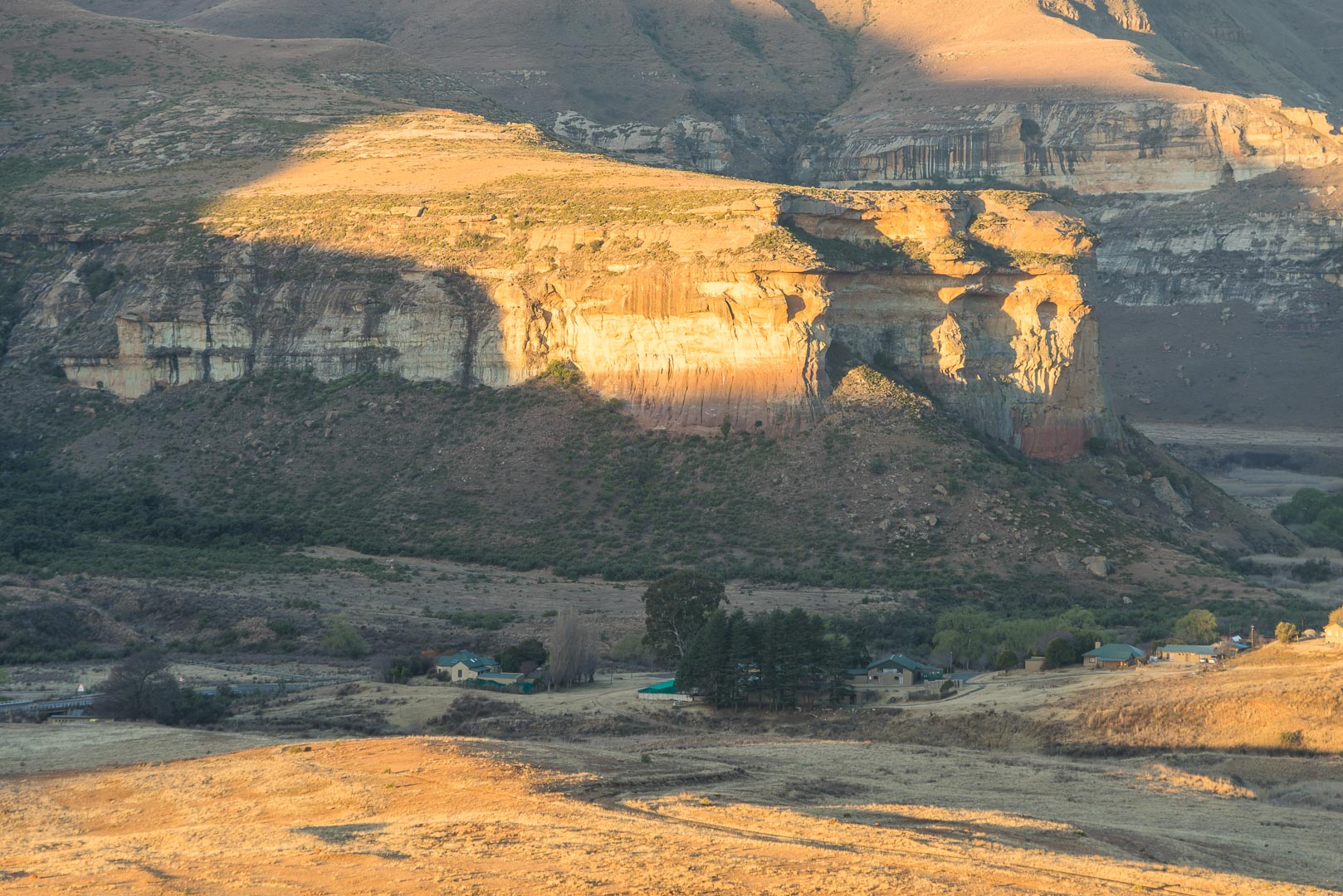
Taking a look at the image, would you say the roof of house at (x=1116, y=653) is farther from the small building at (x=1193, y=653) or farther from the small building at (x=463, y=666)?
the small building at (x=463, y=666)

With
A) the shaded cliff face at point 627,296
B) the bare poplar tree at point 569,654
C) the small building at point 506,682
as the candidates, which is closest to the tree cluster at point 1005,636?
the bare poplar tree at point 569,654

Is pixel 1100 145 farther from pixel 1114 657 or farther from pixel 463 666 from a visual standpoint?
pixel 463 666

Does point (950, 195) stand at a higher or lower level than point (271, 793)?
higher

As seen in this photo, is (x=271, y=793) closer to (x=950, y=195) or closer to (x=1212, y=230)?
(x=950, y=195)

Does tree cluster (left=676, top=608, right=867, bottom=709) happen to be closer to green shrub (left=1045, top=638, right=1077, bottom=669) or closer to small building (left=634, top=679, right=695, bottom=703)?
small building (left=634, top=679, right=695, bottom=703)

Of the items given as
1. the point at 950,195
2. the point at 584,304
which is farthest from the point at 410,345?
the point at 950,195

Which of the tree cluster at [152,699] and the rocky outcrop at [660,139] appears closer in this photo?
the tree cluster at [152,699]

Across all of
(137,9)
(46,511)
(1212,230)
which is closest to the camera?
(46,511)
